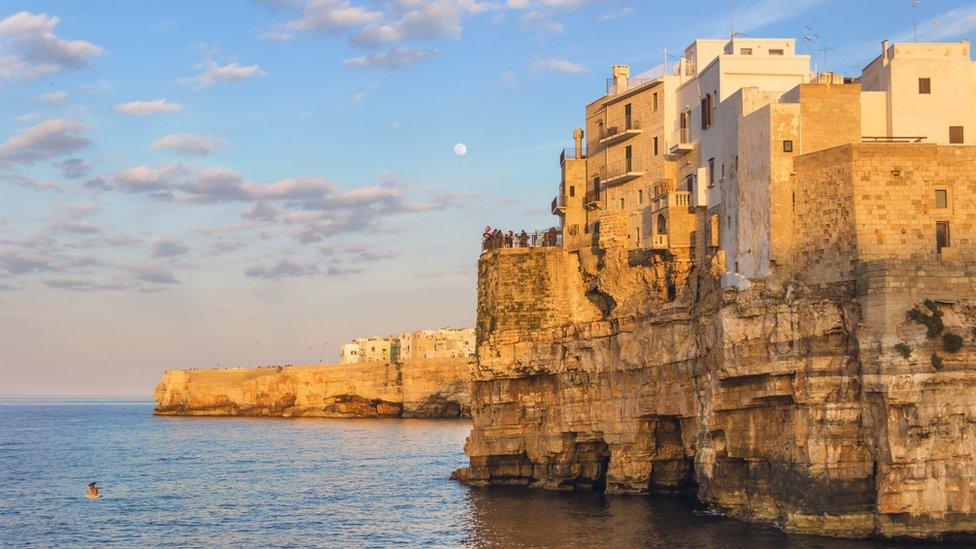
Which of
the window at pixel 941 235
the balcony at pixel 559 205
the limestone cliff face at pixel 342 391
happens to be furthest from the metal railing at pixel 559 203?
the limestone cliff face at pixel 342 391

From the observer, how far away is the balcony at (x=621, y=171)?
198 ft

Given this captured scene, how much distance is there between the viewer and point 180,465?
3007 inches

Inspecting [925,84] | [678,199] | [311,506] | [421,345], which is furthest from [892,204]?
[421,345]

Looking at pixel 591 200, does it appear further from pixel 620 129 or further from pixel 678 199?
pixel 678 199

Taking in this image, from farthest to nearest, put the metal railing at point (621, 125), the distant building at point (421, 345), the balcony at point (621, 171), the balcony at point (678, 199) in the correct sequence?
1. the distant building at point (421, 345)
2. the metal railing at point (621, 125)
3. the balcony at point (621, 171)
4. the balcony at point (678, 199)

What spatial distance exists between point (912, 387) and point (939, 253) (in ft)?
20.4

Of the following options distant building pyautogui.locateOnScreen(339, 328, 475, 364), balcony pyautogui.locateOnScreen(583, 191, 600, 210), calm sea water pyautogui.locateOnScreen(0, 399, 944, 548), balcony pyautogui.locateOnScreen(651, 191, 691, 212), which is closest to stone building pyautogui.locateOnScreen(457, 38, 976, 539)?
balcony pyautogui.locateOnScreen(651, 191, 691, 212)

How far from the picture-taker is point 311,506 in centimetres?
5553

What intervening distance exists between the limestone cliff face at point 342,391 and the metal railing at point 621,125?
61.7m

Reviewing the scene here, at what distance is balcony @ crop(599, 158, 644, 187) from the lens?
198 ft

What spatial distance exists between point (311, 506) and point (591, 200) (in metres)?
21.9

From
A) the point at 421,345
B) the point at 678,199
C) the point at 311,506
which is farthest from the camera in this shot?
the point at 421,345

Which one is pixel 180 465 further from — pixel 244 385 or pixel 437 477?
pixel 244 385

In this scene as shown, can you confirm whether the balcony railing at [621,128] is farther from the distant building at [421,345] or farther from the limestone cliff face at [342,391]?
the distant building at [421,345]
